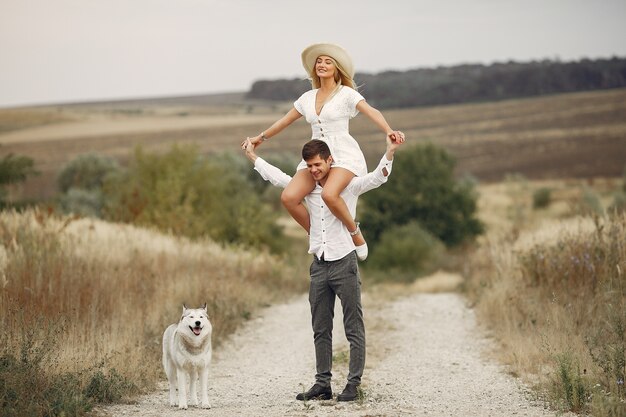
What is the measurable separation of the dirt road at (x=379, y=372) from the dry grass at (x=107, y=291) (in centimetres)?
71

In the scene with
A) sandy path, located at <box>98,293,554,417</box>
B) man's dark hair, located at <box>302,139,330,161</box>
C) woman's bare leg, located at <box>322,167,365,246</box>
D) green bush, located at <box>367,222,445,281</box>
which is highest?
man's dark hair, located at <box>302,139,330,161</box>

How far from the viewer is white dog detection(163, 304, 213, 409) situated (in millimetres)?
8477

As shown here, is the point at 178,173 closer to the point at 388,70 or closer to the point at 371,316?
the point at 371,316

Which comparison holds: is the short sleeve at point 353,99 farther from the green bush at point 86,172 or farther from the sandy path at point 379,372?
the green bush at point 86,172

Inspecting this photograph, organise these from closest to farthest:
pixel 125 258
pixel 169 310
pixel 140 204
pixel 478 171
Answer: pixel 169 310 < pixel 125 258 < pixel 140 204 < pixel 478 171

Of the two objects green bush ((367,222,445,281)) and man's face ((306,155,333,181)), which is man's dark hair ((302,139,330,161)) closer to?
man's face ((306,155,333,181))

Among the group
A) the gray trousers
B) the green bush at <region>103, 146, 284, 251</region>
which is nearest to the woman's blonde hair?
the gray trousers

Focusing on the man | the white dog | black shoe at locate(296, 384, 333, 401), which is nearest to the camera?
the white dog

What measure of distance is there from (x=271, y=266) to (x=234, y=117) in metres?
107

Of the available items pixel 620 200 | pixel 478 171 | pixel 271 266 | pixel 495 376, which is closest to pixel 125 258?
pixel 271 266

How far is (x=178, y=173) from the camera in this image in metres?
33.3

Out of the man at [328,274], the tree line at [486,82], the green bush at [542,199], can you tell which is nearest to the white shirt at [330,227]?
the man at [328,274]

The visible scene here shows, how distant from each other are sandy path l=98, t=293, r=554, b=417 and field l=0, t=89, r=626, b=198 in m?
49.5

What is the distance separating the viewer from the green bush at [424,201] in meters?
50.2
